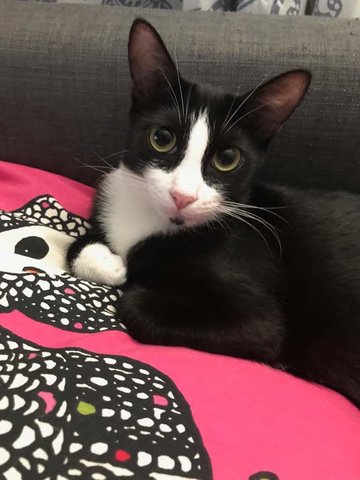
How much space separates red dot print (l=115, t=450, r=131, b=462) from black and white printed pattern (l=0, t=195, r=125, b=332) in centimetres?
29

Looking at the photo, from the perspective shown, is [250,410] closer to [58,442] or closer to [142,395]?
[142,395]

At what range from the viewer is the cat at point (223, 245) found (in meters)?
0.94

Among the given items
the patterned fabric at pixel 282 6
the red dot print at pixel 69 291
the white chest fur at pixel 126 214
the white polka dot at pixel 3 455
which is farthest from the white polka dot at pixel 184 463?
the patterned fabric at pixel 282 6

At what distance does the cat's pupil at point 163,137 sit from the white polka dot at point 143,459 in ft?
1.93

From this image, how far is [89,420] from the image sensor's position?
66cm

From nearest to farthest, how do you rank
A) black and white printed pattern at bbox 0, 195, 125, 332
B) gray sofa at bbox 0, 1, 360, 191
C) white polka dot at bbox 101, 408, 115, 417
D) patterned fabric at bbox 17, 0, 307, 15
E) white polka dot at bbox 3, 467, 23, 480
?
1. white polka dot at bbox 3, 467, 23, 480
2. white polka dot at bbox 101, 408, 115, 417
3. black and white printed pattern at bbox 0, 195, 125, 332
4. gray sofa at bbox 0, 1, 360, 191
5. patterned fabric at bbox 17, 0, 307, 15

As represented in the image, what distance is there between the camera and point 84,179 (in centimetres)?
143

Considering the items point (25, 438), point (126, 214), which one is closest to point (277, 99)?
point (126, 214)

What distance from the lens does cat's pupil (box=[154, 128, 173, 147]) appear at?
994 millimetres

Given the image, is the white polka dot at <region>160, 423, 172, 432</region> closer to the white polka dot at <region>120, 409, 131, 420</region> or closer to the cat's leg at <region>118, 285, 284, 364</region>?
the white polka dot at <region>120, 409, 131, 420</region>

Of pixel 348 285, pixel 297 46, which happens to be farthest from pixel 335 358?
pixel 297 46

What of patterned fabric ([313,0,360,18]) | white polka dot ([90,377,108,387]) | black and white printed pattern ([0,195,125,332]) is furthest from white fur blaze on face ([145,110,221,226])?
patterned fabric ([313,0,360,18])

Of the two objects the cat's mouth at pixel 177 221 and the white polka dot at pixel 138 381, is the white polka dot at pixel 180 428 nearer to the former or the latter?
the white polka dot at pixel 138 381

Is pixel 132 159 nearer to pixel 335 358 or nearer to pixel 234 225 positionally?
pixel 234 225
